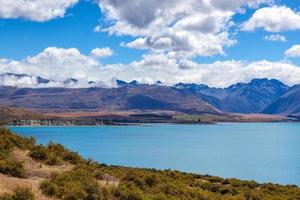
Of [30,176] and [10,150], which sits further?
[10,150]

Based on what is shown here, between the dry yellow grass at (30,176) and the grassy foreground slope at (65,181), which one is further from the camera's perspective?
the grassy foreground slope at (65,181)

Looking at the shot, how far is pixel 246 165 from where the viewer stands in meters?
142

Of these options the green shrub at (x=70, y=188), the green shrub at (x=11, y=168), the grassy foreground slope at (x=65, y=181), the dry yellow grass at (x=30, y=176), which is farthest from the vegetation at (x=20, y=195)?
the green shrub at (x=11, y=168)

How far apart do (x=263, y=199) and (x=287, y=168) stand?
339ft

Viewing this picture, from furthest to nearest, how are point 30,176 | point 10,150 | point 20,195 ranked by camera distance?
point 10,150
point 30,176
point 20,195

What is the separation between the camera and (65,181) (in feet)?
85.7

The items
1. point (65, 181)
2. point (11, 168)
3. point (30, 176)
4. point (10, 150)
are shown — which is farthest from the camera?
point (10, 150)

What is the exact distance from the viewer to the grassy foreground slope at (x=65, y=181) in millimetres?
24359

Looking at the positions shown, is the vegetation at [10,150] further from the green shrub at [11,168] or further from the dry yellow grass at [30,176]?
the dry yellow grass at [30,176]

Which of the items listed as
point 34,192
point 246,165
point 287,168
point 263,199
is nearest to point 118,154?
point 246,165

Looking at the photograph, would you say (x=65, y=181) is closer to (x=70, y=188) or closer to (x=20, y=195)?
(x=70, y=188)

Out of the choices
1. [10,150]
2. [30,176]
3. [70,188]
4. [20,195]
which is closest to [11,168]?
[30,176]

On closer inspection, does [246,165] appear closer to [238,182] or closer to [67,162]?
[238,182]

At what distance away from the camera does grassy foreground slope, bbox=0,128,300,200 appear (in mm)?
24359
